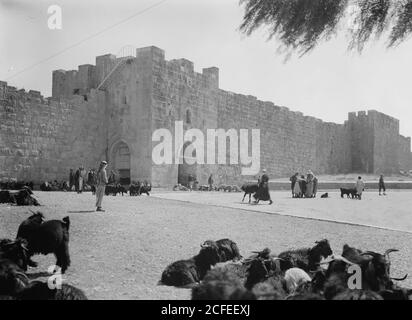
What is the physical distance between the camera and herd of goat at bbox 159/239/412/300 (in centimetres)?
367

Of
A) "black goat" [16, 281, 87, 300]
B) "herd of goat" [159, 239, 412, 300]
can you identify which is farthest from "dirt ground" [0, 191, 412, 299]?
"black goat" [16, 281, 87, 300]

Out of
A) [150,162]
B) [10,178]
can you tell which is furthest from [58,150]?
[150,162]

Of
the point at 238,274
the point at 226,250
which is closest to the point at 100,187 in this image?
the point at 226,250

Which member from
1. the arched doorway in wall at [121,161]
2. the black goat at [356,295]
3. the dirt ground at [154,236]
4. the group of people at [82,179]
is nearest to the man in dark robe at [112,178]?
the group of people at [82,179]

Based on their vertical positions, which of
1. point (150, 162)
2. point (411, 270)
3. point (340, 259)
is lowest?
point (411, 270)

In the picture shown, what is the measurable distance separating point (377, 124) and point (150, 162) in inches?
1018

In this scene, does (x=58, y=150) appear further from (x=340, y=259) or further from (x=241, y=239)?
(x=340, y=259)

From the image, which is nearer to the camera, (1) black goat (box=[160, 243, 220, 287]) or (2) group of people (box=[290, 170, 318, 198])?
(1) black goat (box=[160, 243, 220, 287])

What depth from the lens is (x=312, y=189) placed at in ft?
65.2

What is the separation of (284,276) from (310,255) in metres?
1.10

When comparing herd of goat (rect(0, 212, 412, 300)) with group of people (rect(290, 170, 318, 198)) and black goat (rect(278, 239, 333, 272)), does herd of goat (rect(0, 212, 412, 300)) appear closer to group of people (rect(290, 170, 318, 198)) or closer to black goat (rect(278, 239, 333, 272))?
black goat (rect(278, 239, 333, 272))

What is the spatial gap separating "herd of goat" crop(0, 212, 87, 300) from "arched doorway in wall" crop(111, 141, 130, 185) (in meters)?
14.8

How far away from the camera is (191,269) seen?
5.25 metres

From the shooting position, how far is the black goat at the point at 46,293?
3.71 m
